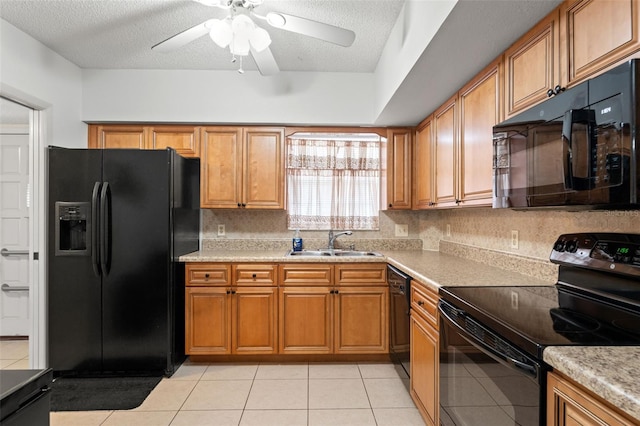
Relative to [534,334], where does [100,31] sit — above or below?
above

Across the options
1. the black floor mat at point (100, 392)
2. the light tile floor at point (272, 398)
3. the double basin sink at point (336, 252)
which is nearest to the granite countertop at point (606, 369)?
the light tile floor at point (272, 398)

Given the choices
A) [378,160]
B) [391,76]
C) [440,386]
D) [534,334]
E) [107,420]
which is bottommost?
[107,420]

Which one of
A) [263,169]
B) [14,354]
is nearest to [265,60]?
[263,169]

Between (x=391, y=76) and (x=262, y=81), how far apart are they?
4.16 feet

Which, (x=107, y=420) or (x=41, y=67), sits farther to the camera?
(x=41, y=67)

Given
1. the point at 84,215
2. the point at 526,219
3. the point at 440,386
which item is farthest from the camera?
the point at 84,215

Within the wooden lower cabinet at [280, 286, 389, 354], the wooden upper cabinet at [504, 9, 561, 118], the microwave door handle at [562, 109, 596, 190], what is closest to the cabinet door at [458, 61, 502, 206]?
the wooden upper cabinet at [504, 9, 561, 118]

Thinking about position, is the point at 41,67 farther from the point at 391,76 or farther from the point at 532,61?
the point at 532,61

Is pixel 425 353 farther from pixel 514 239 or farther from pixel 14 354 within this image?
pixel 14 354

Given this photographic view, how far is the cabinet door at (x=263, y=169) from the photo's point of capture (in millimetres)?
3166

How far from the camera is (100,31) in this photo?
248 centimetres

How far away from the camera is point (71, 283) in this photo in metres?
2.61

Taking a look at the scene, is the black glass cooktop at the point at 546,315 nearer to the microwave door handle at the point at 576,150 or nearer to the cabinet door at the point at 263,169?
the microwave door handle at the point at 576,150

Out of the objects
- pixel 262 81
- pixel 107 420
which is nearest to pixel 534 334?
pixel 107 420
